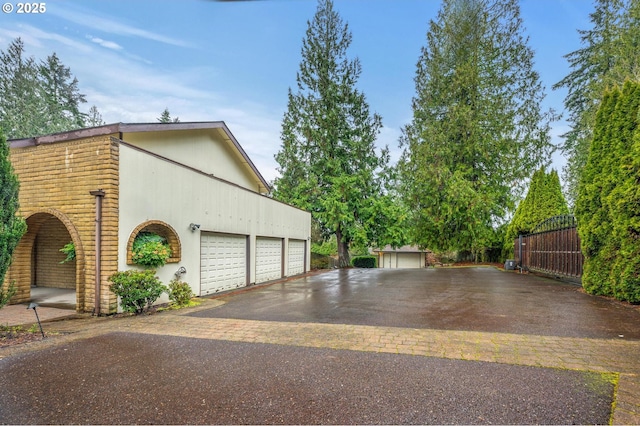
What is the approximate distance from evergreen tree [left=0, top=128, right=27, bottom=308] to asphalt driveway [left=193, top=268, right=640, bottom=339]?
3055mm

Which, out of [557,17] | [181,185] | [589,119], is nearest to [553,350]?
[557,17]

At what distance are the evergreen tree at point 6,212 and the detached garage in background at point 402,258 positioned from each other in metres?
33.2

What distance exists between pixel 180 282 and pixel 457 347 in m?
6.48

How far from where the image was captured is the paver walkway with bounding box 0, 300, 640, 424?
12.4ft

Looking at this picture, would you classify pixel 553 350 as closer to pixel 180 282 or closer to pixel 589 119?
pixel 180 282

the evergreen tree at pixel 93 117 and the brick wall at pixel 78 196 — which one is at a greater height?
the evergreen tree at pixel 93 117

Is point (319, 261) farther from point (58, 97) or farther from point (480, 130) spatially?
point (58, 97)

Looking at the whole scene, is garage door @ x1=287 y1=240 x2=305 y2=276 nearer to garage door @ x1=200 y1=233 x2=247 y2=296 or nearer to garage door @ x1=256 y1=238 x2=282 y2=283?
garage door @ x1=256 y1=238 x2=282 y2=283

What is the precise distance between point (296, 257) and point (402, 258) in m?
23.3

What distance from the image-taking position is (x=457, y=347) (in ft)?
14.5

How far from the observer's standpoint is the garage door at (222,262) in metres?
9.41

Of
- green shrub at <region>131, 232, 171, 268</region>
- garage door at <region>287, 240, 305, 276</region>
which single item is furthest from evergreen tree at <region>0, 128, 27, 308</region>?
garage door at <region>287, 240, 305, 276</region>

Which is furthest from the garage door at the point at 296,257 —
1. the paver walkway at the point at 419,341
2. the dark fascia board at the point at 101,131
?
the paver walkway at the point at 419,341

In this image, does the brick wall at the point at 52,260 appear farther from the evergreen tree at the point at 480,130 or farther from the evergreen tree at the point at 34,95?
the evergreen tree at the point at 34,95
